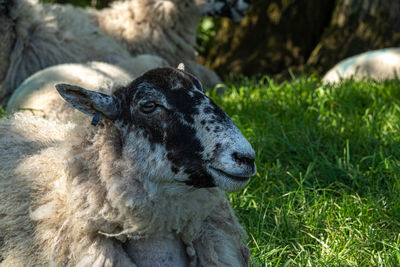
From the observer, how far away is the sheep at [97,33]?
17.0 ft

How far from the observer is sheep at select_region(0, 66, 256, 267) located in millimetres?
2195

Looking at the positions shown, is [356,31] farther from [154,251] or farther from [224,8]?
[154,251]

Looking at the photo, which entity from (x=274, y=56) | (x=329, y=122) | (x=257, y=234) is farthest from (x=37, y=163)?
(x=274, y=56)

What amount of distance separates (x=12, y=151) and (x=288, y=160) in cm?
191

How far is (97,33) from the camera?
5.70m

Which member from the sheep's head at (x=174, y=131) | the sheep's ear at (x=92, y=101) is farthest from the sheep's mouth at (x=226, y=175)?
the sheep's ear at (x=92, y=101)

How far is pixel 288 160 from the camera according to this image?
379 cm

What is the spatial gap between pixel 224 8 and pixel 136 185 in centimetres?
434

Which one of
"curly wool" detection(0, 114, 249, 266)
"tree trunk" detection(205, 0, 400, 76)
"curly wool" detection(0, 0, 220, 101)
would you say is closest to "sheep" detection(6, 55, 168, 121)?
"curly wool" detection(0, 0, 220, 101)

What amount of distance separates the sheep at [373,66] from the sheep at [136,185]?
363cm

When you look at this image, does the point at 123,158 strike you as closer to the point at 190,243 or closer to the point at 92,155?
the point at 92,155

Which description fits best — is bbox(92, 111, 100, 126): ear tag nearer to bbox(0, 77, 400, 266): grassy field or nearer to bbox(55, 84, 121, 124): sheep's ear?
bbox(55, 84, 121, 124): sheep's ear

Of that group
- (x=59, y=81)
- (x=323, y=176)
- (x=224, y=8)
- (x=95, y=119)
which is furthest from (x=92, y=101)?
(x=224, y=8)

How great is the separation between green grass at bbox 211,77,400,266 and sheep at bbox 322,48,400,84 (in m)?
0.66
